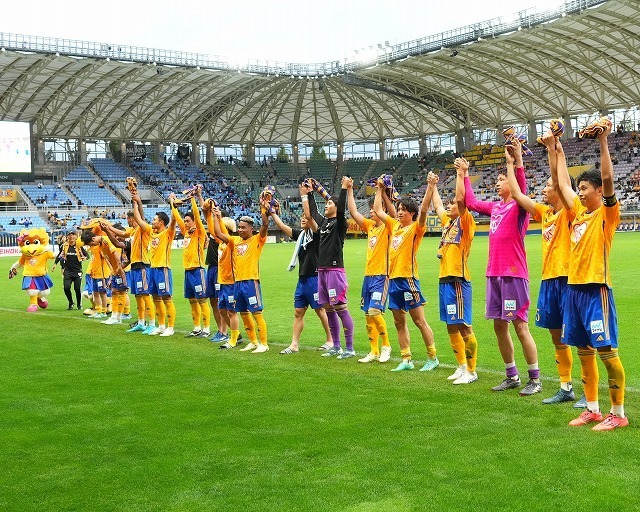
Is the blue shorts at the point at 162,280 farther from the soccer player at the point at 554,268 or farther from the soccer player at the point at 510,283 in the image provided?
the soccer player at the point at 554,268

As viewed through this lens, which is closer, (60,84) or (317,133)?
(60,84)

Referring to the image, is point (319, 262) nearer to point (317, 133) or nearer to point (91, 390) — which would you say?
point (91, 390)

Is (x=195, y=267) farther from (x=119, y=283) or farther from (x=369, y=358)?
(x=369, y=358)

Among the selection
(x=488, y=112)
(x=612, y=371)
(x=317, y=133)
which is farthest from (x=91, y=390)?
(x=317, y=133)

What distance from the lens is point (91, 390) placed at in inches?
333

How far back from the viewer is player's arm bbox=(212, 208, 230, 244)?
11656 mm

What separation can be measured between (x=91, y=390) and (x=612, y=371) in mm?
5364

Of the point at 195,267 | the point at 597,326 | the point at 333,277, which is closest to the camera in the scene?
the point at 597,326

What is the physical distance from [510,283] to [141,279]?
25.9ft

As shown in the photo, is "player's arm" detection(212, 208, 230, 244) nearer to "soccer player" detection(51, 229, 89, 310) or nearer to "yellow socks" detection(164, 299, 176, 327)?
"yellow socks" detection(164, 299, 176, 327)


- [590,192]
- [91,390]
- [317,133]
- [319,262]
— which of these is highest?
[317,133]

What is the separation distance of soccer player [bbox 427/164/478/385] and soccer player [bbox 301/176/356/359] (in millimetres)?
2114

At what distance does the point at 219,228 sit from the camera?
38.8 feet

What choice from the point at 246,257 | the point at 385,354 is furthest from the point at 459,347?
the point at 246,257
